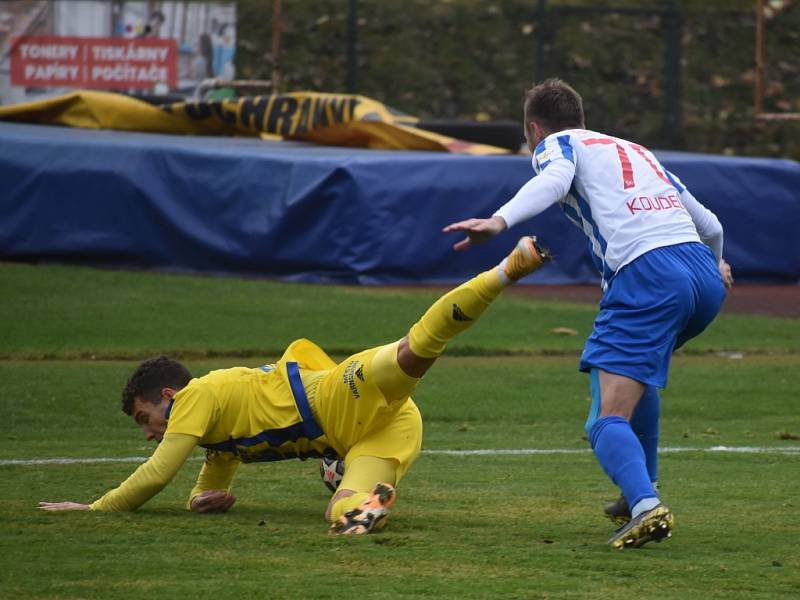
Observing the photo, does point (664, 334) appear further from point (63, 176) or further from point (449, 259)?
point (63, 176)

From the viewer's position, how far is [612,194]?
17.7 feet

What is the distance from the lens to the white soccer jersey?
5.33 m

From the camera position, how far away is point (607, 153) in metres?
5.44

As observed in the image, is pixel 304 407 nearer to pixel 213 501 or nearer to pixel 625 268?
pixel 213 501

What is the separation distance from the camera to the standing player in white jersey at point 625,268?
514cm

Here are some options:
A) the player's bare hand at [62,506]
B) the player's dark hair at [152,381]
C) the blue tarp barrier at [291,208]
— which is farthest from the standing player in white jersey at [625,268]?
the blue tarp barrier at [291,208]

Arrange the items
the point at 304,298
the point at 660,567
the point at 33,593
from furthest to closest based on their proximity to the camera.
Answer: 1. the point at 304,298
2. the point at 660,567
3. the point at 33,593

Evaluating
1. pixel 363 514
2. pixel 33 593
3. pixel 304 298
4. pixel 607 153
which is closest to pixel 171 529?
pixel 363 514

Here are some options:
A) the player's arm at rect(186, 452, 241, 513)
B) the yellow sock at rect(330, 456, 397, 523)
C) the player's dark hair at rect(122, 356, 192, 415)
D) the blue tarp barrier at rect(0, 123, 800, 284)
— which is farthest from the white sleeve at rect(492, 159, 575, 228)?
the blue tarp barrier at rect(0, 123, 800, 284)

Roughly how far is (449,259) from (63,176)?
12.4 feet

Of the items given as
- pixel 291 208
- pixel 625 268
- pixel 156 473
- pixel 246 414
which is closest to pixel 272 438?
pixel 246 414

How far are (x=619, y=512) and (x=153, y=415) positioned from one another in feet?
5.60

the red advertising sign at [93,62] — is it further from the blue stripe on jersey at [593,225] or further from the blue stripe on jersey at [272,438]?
the blue stripe on jersey at [593,225]

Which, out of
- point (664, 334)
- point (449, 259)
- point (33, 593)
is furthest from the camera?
point (449, 259)
